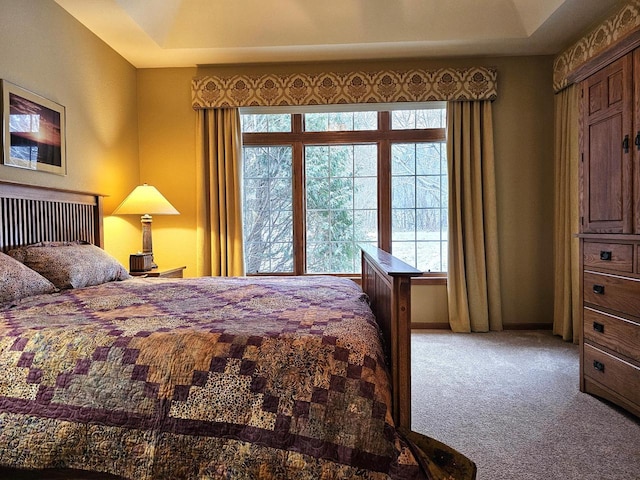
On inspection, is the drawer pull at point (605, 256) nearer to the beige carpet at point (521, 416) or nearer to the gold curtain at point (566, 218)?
the beige carpet at point (521, 416)

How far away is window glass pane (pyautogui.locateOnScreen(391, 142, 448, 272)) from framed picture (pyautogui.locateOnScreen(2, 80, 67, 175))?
2911 millimetres

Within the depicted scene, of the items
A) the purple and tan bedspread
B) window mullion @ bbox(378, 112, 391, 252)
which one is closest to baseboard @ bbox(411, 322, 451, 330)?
window mullion @ bbox(378, 112, 391, 252)

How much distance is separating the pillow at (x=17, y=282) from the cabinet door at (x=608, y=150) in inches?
119

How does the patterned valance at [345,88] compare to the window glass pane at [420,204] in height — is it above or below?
above

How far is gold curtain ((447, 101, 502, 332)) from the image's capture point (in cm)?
384

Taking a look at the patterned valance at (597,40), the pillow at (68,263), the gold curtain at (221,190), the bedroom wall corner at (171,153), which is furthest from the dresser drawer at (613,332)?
the bedroom wall corner at (171,153)

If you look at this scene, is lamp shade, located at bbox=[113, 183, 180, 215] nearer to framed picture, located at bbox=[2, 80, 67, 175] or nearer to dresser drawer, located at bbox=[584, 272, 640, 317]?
framed picture, located at bbox=[2, 80, 67, 175]

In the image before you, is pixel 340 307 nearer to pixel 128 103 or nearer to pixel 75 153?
pixel 75 153

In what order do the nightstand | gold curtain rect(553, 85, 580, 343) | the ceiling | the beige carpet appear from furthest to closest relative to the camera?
1. gold curtain rect(553, 85, 580, 343)
2. the ceiling
3. the nightstand
4. the beige carpet

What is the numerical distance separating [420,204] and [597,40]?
1924 mm

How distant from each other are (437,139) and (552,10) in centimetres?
138

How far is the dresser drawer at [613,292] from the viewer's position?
204 cm

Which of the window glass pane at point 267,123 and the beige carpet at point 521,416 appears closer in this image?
the beige carpet at point 521,416

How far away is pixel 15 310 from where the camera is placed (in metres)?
1.68
